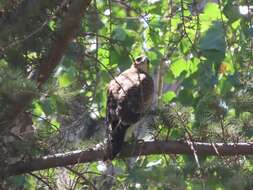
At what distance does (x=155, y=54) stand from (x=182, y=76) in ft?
1.05

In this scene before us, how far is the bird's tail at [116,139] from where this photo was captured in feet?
14.0

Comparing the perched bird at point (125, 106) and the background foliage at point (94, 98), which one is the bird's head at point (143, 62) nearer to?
the background foliage at point (94, 98)

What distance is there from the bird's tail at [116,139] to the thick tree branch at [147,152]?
0.17 m

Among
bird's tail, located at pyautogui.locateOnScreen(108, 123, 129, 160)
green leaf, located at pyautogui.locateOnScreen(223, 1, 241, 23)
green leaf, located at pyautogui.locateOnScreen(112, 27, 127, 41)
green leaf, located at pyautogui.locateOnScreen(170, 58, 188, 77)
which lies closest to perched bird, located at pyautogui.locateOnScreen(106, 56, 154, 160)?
bird's tail, located at pyautogui.locateOnScreen(108, 123, 129, 160)

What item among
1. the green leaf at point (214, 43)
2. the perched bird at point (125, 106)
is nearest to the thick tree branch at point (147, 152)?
the perched bird at point (125, 106)

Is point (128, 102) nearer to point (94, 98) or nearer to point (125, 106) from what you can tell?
point (125, 106)

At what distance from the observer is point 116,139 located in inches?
177

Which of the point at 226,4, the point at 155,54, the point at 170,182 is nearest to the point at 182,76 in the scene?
the point at 155,54

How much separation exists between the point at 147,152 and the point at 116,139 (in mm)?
423

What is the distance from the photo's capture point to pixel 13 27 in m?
3.20

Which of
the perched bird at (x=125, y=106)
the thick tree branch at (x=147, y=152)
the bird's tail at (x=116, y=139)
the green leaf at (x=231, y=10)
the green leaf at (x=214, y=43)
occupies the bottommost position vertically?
the thick tree branch at (x=147, y=152)

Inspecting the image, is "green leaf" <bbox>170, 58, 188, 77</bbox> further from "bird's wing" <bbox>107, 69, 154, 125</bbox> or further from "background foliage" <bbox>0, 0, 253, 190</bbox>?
"bird's wing" <bbox>107, 69, 154, 125</bbox>

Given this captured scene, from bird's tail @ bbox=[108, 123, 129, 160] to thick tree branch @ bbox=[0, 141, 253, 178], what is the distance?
17 centimetres

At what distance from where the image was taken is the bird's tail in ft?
14.0
